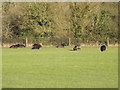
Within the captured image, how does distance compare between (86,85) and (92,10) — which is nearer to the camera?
(86,85)

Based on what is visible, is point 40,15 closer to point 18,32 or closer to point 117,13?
point 18,32

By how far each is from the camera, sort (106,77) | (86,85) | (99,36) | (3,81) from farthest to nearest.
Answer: (99,36) → (106,77) → (3,81) → (86,85)

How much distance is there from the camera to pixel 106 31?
51.8 meters

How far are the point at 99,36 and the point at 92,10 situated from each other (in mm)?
4121

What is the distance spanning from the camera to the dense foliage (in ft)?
168

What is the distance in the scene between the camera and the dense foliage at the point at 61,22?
51.2m

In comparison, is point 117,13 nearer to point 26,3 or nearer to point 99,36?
point 99,36

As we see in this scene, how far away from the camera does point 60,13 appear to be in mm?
53031

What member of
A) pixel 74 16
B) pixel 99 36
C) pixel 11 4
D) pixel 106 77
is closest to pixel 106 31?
pixel 99 36

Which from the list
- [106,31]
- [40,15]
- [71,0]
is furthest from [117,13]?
[40,15]

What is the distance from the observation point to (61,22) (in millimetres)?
52781

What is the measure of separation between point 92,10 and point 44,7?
20.7 feet

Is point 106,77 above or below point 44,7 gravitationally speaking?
below

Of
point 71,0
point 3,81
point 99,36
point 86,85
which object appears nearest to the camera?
point 86,85
